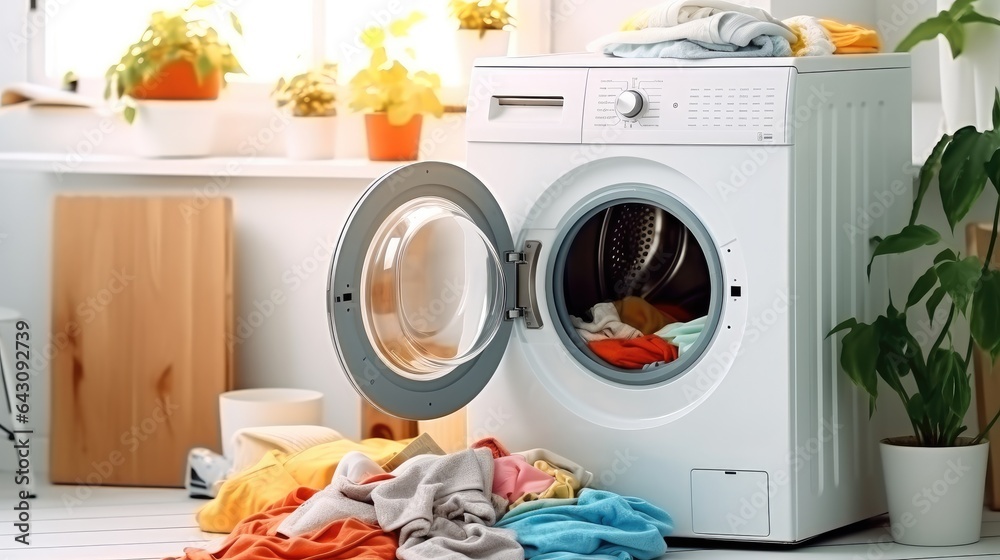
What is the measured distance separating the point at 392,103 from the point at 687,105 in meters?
1.02

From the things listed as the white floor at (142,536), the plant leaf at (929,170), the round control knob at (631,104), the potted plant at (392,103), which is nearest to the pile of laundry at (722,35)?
the round control knob at (631,104)

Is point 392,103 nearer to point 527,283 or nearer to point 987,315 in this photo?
point 527,283

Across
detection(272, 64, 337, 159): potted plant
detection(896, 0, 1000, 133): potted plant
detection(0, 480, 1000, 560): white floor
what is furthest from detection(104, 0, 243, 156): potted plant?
detection(896, 0, 1000, 133): potted plant

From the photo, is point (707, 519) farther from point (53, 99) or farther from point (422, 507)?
point (53, 99)

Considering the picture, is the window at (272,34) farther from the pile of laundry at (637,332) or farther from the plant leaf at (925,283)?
the plant leaf at (925,283)

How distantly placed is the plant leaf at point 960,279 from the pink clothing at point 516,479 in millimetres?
744

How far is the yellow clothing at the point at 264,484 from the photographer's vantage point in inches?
96.1

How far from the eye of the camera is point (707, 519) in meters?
2.29

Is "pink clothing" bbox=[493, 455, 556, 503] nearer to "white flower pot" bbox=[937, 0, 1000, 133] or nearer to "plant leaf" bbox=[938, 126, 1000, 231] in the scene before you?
"plant leaf" bbox=[938, 126, 1000, 231]

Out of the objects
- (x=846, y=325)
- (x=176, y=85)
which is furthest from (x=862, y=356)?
(x=176, y=85)

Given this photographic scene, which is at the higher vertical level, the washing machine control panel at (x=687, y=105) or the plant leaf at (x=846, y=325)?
the washing machine control panel at (x=687, y=105)

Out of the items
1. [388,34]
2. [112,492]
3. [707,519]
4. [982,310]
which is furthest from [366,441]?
[982,310]

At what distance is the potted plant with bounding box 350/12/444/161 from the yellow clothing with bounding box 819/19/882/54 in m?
1.00

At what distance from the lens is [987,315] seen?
7.30ft
